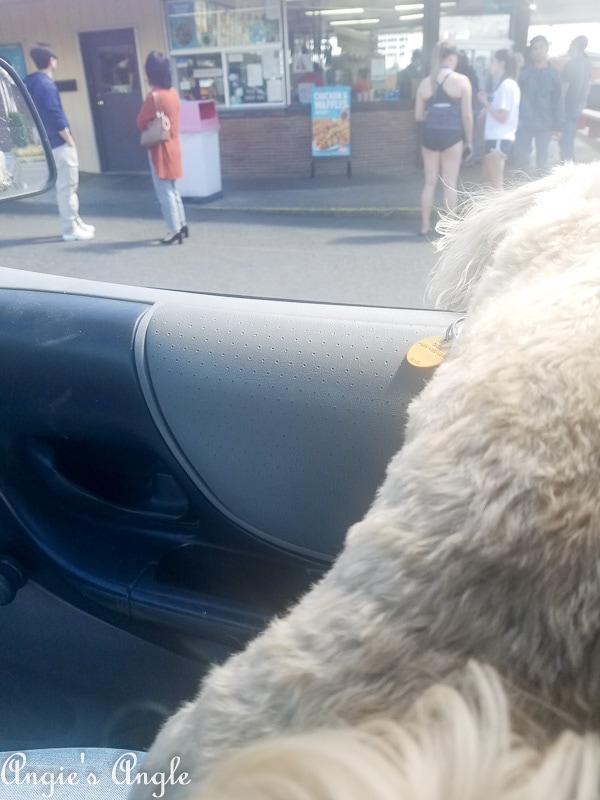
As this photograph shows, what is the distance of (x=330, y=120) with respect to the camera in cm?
1059

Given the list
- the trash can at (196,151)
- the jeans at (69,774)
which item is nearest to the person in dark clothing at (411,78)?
the trash can at (196,151)

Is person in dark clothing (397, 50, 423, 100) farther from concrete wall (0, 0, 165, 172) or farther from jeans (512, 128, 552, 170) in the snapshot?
jeans (512, 128, 552, 170)

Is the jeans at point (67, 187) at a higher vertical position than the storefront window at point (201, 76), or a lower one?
lower

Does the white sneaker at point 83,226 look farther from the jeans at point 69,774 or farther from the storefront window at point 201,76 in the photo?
the jeans at point 69,774

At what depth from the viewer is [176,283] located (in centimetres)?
532

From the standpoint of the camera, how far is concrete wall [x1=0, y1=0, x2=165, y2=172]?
11.0 meters

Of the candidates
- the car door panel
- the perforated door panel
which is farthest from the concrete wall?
the perforated door panel

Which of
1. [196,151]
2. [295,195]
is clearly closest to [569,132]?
[295,195]

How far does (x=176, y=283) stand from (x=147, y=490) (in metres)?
3.66

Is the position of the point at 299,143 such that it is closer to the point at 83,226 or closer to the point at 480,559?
the point at 83,226

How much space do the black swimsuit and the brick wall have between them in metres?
4.45

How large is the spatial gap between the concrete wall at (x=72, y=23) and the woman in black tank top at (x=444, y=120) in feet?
19.9

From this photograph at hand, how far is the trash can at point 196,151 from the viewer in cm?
925

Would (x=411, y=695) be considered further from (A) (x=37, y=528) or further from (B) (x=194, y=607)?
(A) (x=37, y=528)
